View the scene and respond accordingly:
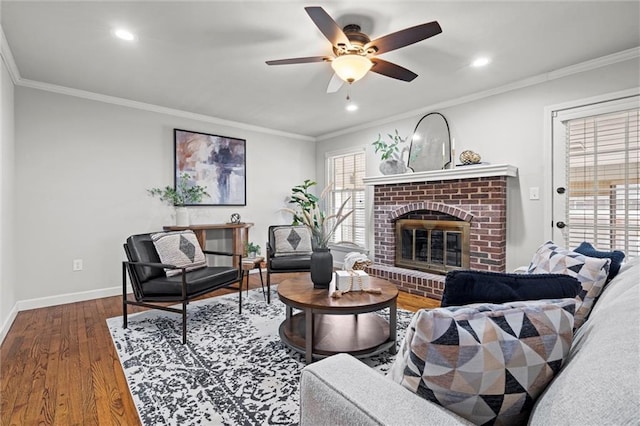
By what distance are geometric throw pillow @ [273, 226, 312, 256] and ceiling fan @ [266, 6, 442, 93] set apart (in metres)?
2.35

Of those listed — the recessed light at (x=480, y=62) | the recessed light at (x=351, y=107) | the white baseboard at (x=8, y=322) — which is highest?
the recessed light at (x=351, y=107)

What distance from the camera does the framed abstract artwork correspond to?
437 cm

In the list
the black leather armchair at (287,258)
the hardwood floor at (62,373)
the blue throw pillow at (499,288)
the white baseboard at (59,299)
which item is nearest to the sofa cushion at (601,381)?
the blue throw pillow at (499,288)

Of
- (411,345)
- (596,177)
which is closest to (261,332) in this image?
(411,345)

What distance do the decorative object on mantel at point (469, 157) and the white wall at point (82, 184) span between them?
141 inches

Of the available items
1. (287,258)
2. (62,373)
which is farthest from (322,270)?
(62,373)

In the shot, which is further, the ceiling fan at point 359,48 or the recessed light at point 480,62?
the recessed light at point 480,62

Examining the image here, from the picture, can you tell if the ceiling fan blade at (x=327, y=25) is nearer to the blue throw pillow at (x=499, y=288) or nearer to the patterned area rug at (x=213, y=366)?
the blue throw pillow at (x=499, y=288)

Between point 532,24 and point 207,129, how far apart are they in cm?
398

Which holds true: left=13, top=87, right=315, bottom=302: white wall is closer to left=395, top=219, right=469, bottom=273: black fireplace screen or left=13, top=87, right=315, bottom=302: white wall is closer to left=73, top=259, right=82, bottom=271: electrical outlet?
left=73, top=259, right=82, bottom=271: electrical outlet

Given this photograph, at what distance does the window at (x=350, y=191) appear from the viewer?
5.25 m

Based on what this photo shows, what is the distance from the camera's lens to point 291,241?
13.9 feet

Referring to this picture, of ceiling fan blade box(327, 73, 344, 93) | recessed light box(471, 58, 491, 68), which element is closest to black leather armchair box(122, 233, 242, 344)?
ceiling fan blade box(327, 73, 344, 93)

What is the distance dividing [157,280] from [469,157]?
353cm
